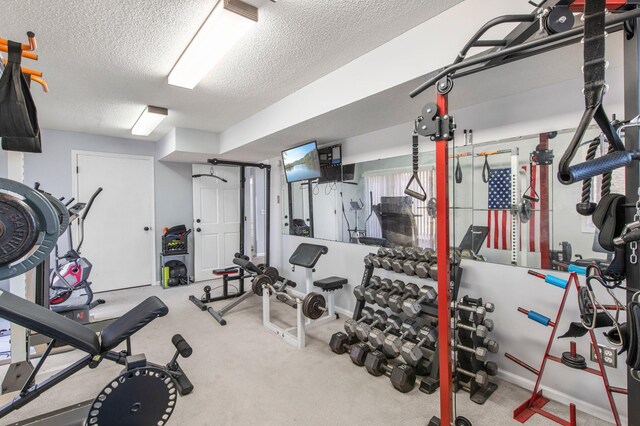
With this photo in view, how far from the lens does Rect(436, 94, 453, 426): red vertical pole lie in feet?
4.97

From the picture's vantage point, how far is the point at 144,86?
2848 mm

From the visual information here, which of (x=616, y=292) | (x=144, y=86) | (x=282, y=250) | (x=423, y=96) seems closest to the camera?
(x=616, y=292)

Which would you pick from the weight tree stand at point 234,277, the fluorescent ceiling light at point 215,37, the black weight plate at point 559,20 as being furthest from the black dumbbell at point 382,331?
the fluorescent ceiling light at point 215,37

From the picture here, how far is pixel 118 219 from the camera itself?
502 centimetres

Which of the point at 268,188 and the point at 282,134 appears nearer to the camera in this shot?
the point at 282,134

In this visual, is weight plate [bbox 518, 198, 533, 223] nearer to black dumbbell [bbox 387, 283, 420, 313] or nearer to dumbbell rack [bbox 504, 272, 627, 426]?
dumbbell rack [bbox 504, 272, 627, 426]

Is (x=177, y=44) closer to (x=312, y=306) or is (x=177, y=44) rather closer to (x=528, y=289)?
(x=312, y=306)

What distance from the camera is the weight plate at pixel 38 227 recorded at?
46.8 inches

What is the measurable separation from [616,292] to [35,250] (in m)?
3.03

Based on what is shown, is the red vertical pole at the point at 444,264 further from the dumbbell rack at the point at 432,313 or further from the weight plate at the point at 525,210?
the weight plate at the point at 525,210

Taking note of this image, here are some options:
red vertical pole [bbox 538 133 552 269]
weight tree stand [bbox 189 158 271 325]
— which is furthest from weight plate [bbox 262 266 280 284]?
red vertical pole [bbox 538 133 552 269]

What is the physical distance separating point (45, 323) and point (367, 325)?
2122mm

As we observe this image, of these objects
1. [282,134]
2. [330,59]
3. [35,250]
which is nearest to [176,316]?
[282,134]

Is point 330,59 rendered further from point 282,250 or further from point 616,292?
point 282,250
